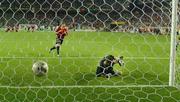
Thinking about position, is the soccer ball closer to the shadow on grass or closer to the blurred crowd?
the shadow on grass

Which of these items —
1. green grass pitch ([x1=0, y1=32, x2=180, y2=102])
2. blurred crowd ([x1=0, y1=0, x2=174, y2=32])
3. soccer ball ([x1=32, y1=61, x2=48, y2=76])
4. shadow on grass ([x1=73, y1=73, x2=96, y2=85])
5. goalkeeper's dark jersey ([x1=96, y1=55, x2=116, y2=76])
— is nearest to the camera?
green grass pitch ([x1=0, y1=32, x2=180, y2=102])

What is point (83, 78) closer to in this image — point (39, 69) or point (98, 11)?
point (39, 69)

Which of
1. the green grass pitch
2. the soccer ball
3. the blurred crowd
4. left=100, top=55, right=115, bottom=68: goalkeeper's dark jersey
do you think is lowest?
the green grass pitch

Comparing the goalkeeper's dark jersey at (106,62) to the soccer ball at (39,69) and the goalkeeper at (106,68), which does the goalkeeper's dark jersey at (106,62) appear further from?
the soccer ball at (39,69)

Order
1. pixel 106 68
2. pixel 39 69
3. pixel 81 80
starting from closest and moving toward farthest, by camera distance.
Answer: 1. pixel 81 80
2. pixel 106 68
3. pixel 39 69

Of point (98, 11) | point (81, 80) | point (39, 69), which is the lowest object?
point (81, 80)

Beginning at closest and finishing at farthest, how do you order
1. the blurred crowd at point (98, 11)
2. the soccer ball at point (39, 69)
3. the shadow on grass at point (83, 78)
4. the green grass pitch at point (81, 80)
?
the green grass pitch at point (81, 80)
the shadow on grass at point (83, 78)
the soccer ball at point (39, 69)
the blurred crowd at point (98, 11)

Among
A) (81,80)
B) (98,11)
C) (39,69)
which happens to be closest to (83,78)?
(81,80)

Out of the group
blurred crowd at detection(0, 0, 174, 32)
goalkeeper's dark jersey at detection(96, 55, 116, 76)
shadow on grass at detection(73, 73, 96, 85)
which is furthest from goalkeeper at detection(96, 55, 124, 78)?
blurred crowd at detection(0, 0, 174, 32)

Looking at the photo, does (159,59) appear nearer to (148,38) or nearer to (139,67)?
(139,67)

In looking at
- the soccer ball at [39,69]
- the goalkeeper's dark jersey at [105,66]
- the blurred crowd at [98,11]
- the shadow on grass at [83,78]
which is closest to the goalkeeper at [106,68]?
the goalkeeper's dark jersey at [105,66]

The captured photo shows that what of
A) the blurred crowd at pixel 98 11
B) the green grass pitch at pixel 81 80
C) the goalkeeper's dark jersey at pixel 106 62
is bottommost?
the green grass pitch at pixel 81 80

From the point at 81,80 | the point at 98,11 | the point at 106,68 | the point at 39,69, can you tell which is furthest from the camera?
the point at 98,11

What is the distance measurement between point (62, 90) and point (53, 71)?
177 centimetres
